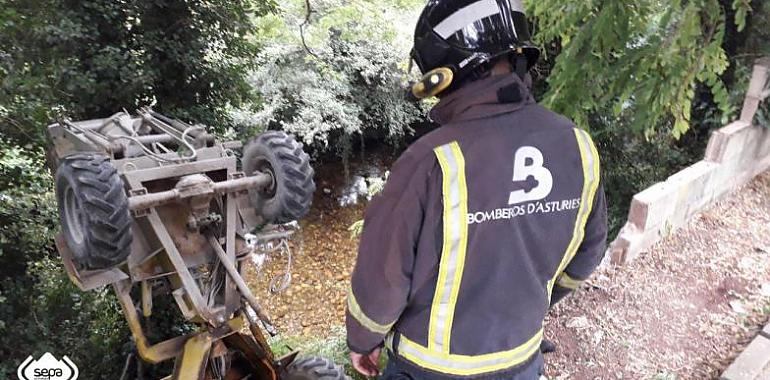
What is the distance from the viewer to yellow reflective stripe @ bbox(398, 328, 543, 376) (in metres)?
1.91

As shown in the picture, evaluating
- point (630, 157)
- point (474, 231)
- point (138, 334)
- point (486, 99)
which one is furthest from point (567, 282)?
point (630, 157)

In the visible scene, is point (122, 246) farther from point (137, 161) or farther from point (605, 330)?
point (605, 330)

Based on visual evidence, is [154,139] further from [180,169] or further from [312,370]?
[312,370]

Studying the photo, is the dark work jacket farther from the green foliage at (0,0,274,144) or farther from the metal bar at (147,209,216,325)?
the green foliage at (0,0,274,144)

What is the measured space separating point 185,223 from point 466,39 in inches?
78.6

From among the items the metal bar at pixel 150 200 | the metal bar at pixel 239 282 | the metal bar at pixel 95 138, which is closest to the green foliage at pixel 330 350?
the metal bar at pixel 239 282

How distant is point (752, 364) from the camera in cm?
346

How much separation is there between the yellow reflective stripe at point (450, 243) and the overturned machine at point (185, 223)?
1382 millimetres

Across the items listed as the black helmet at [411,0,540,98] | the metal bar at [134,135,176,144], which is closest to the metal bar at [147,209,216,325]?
the metal bar at [134,135,176,144]

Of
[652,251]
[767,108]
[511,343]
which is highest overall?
[767,108]

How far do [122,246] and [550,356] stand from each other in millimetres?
2783

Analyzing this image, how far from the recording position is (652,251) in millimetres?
4781

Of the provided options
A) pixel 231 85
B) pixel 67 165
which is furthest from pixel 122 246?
pixel 231 85

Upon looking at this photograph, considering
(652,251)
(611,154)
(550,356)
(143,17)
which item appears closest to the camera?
(550,356)
